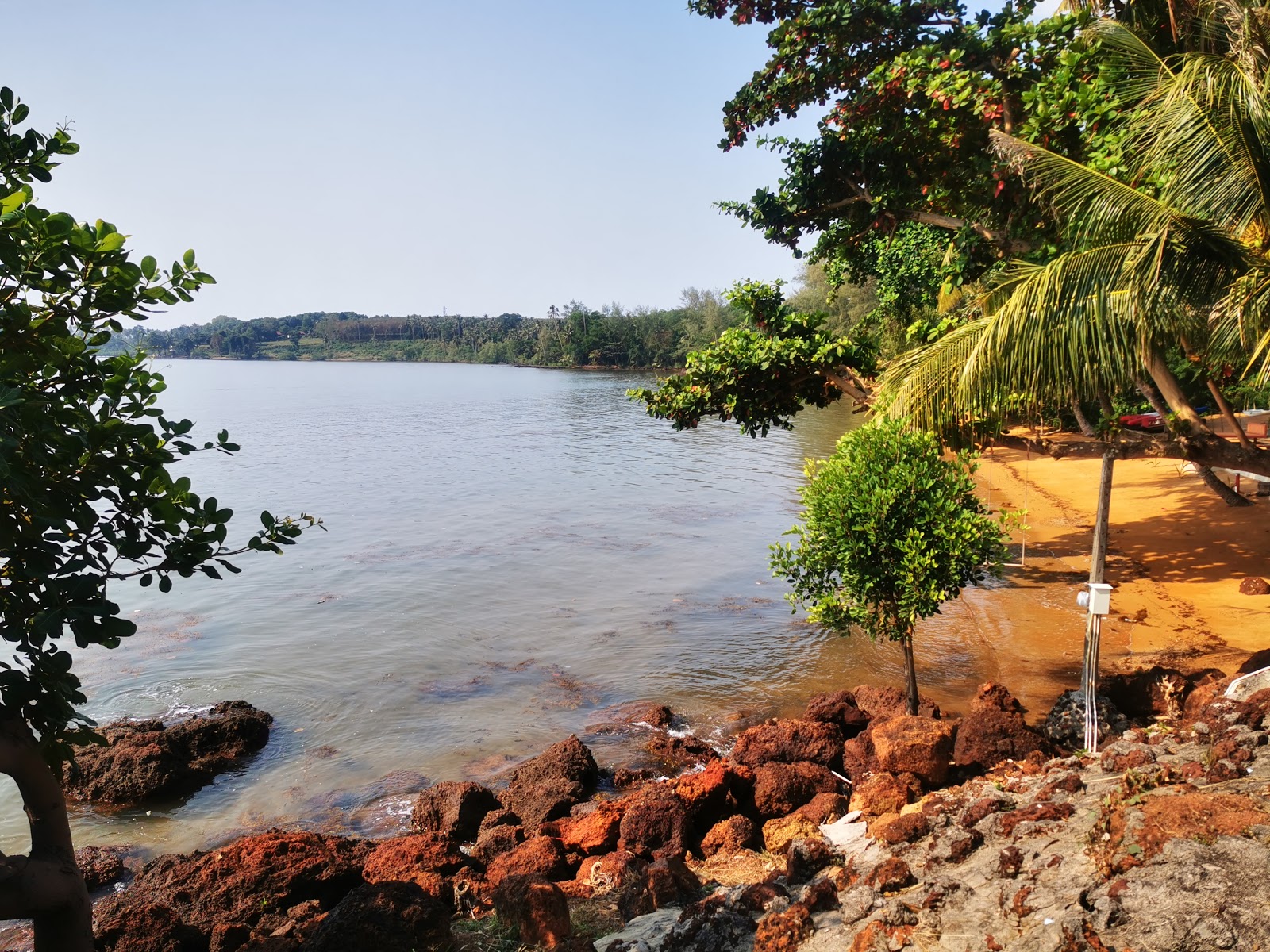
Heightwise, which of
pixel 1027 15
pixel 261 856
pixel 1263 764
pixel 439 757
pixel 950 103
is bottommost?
pixel 439 757

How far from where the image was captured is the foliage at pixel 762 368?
12.5m

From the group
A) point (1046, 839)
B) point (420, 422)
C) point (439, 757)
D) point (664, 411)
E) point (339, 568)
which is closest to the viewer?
point (1046, 839)

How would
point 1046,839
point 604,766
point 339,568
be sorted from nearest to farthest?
1. point 1046,839
2. point 604,766
3. point 339,568

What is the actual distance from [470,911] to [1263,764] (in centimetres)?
567

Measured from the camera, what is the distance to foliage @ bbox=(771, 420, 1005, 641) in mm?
9055

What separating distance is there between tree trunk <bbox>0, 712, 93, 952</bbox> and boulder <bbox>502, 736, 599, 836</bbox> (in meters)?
4.68

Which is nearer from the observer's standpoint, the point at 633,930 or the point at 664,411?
the point at 633,930

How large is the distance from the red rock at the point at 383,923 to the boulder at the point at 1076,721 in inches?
255

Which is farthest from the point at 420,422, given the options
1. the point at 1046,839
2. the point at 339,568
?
the point at 1046,839

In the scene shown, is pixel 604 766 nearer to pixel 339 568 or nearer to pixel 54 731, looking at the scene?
pixel 54 731

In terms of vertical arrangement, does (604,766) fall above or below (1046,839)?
below

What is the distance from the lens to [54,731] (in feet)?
13.4

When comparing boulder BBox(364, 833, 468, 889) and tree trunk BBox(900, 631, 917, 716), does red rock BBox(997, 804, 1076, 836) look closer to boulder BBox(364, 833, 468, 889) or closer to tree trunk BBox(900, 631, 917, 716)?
tree trunk BBox(900, 631, 917, 716)

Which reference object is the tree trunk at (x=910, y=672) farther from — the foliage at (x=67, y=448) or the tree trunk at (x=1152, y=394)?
the foliage at (x=67, y=448)
